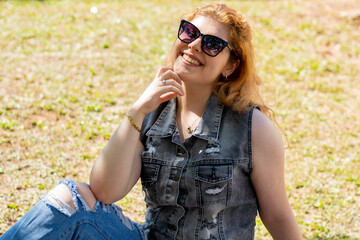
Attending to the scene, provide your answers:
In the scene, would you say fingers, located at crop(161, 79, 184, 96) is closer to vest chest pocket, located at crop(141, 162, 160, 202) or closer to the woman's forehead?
the woman's forehead

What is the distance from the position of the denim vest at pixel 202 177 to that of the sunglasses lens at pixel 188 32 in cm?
33

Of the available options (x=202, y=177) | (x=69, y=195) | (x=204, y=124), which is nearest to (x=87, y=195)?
(x=69, y=195)

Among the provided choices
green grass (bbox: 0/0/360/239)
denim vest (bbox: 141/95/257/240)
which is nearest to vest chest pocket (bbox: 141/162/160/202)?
denim vest (bbox: 141/95/257/240)

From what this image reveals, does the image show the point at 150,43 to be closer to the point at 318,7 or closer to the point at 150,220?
the point at 318,7

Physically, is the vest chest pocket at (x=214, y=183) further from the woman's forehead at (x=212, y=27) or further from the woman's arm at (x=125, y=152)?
the woman's forehead at (x=212, y=27)

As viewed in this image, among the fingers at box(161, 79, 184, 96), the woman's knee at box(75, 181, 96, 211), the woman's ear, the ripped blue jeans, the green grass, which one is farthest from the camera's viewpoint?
the green grass

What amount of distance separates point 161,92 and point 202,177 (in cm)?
47

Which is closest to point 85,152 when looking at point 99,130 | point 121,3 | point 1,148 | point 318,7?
point 99,130

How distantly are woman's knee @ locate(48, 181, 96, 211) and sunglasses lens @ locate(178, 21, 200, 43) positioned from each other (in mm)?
901

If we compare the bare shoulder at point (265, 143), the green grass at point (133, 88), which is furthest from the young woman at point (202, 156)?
the green grass at point (133, 88)

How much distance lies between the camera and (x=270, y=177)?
235 centimetres

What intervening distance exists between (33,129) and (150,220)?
7.94ft

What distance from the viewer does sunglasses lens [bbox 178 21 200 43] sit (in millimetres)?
2402

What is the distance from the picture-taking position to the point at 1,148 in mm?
4195
